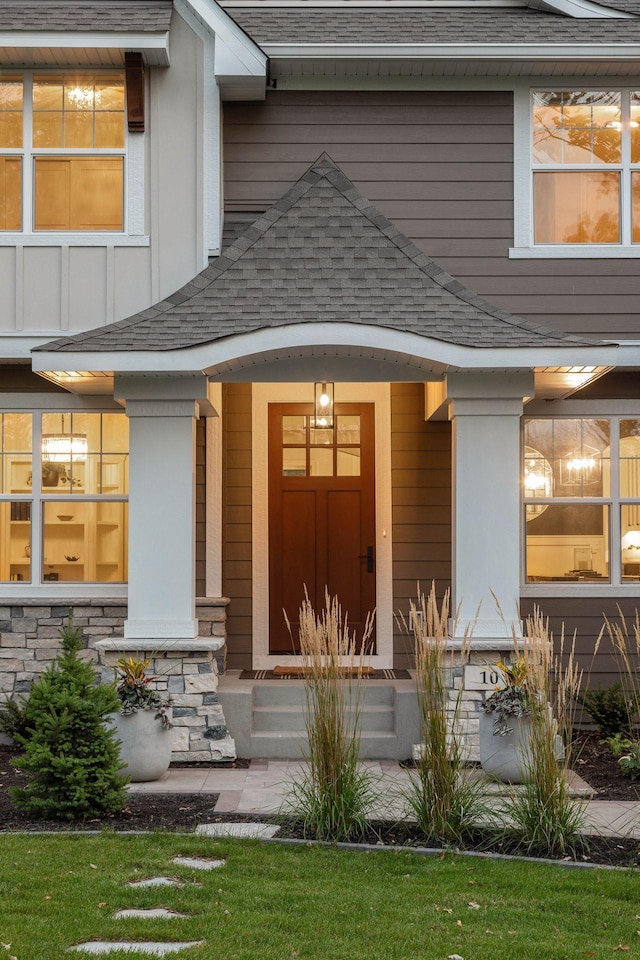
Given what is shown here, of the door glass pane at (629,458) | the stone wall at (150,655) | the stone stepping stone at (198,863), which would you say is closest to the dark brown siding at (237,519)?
the stone wall at (150,655)

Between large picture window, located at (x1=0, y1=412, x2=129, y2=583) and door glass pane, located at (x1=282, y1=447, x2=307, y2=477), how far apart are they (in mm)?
1449

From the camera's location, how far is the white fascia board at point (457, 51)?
8.22m

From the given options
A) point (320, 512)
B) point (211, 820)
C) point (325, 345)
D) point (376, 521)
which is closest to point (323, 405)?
point (320, 512)

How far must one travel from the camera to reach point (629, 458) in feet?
28.0

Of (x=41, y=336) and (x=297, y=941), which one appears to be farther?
(x=41, y=336)

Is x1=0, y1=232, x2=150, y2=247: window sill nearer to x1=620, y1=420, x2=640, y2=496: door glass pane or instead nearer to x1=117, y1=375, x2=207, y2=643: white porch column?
x1=117, y1=375, x2=207, y2=643: white porch column

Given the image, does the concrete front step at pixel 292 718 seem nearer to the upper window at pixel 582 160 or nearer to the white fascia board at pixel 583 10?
the upper window at pixel 582 160

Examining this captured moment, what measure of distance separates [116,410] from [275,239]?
1939 millimetres

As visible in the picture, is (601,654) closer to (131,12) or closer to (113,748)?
(113,748)

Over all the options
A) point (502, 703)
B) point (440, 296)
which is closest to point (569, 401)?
point (440, 296)

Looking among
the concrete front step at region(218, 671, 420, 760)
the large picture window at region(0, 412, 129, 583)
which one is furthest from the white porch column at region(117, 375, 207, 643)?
the large picture window at region(0, 412, 129, 583)

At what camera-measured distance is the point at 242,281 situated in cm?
756

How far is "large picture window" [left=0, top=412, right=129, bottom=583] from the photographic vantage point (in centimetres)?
830

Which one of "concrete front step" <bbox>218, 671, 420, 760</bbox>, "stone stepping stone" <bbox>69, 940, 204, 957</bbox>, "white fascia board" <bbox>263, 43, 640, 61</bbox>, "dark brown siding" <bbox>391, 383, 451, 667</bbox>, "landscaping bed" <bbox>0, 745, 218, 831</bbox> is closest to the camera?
"stone stepping stone" <bbox>69, 940, 204, 957</bbox>
